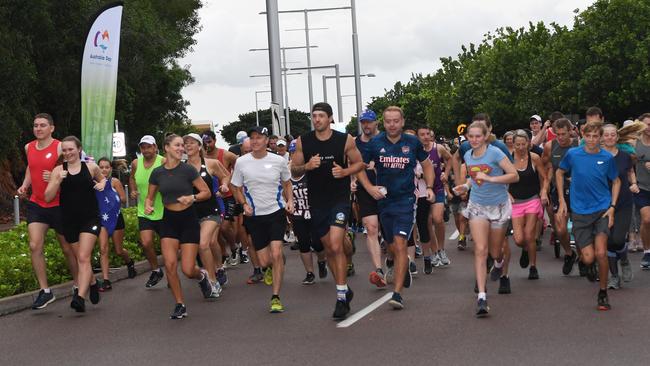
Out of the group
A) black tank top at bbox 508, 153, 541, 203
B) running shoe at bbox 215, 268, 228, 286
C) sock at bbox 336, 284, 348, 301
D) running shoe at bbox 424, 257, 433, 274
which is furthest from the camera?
running shoe at bbox 424, 257, 433, 274

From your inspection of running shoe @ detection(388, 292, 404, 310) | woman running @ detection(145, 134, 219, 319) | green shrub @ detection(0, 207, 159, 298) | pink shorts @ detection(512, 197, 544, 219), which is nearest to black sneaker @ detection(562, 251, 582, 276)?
pink shorts @ detection(512, 197, 544, 219)

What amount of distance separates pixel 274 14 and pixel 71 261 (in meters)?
16.1

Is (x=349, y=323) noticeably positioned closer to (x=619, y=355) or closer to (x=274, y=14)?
(x=619, y=355)

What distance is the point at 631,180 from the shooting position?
12.9 meters

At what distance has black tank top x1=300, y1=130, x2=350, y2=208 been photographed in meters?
11.0

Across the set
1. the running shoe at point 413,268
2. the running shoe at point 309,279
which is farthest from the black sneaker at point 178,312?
the running shoe at point 413,268

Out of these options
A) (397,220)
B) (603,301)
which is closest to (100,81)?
(397,220)

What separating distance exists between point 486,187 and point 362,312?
1654mm

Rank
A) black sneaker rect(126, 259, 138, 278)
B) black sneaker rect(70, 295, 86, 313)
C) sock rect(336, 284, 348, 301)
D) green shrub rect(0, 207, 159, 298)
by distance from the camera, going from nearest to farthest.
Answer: sock rect(336, 284, 348, 301)
black sneaker rect(70, 295, 86, 313)
green shrub rect(0, 207, 159, 298)
black sneaker rect(126, 259, 138, 278)

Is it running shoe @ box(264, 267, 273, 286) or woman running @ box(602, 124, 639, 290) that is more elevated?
woman running @ box(602, 124, 639, 290)

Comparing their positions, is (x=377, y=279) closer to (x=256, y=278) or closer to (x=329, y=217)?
(x=329, y=217)

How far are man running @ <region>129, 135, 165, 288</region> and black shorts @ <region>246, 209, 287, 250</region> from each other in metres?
2.00

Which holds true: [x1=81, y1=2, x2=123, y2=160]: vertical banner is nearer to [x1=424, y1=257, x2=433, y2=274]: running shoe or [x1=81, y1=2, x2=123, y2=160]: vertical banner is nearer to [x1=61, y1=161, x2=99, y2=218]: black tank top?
[x1=424, y1=257, x2=433, y2=274]: running shoe

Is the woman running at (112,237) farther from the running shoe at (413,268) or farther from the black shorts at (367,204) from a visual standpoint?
the running shoe at (413,268)
